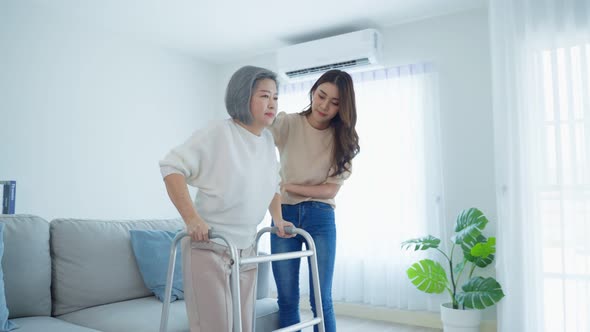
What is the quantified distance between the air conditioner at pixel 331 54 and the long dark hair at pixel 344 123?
2176 mm

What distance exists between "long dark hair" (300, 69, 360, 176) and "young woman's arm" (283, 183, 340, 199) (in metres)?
0.07

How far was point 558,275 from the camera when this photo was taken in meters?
2.92

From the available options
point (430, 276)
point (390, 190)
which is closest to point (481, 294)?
point (430, 276)

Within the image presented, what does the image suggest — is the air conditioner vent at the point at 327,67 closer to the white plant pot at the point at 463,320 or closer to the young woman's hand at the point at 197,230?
the white plant pot at the point at 463,320

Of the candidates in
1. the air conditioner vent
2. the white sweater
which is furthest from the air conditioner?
the white sweater

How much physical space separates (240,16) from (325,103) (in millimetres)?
2272

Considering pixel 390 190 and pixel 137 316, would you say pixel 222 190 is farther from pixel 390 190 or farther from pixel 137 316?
pixel 390 190

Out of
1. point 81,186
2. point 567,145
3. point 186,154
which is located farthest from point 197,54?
point 186,154

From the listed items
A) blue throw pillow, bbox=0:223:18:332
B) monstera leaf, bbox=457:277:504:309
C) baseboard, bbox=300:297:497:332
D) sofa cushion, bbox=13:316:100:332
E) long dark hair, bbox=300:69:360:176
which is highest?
long dark hair, bbox=300:69:360:176

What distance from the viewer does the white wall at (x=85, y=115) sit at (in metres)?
3.44

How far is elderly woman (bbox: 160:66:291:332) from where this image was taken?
1.32 metres

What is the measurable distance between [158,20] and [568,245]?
336 cm

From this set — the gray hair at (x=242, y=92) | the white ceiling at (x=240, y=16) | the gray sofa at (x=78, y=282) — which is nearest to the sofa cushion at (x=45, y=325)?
the gray sofa at (x=78, y=282)

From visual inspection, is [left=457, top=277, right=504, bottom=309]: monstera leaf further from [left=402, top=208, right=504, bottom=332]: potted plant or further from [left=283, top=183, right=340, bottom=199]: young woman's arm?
[left=283, top=183, right=340, bottom=199]: young woman's arm
